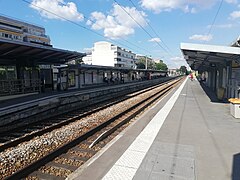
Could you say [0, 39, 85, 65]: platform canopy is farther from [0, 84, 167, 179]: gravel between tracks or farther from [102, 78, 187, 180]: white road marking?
[102, 78, 187, 180]: white road marking

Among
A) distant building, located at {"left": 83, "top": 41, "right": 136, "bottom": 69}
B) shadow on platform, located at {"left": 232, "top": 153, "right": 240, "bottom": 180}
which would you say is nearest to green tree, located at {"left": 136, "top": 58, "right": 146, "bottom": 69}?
distant building, located at {"left": 83, "top": 41, "right": 136, "bottom": 69}

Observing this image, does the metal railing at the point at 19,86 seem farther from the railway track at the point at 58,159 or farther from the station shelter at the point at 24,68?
the railway track at the point at 58,159

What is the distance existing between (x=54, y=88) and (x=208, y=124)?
1610 cm

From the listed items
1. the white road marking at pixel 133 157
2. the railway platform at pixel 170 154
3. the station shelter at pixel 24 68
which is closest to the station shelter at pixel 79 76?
the station shelter at pixel 24 68

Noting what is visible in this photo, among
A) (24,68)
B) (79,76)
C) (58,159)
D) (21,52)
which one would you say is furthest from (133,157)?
(79,76)

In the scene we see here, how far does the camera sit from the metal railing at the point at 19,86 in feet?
45.9

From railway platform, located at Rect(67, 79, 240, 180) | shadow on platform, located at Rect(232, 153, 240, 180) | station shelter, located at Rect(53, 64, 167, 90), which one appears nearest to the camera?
shadow on platform, located at Rect(232, 153, 240, 180)

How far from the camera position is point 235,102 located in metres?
8.76

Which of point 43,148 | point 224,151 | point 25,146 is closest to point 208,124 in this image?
point 224,151

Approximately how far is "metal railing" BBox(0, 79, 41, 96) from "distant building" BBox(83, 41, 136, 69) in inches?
2806

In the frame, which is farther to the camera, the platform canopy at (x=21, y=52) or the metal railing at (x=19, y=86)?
the metal railing at (x=19, y=86)

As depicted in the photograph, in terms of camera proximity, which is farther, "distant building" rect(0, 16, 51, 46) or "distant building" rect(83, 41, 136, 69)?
"distant building" rect(83, 41, 136, 69)

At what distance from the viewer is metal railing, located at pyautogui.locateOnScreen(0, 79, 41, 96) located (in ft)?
45.9

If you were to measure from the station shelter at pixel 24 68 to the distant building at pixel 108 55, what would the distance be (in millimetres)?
69923
